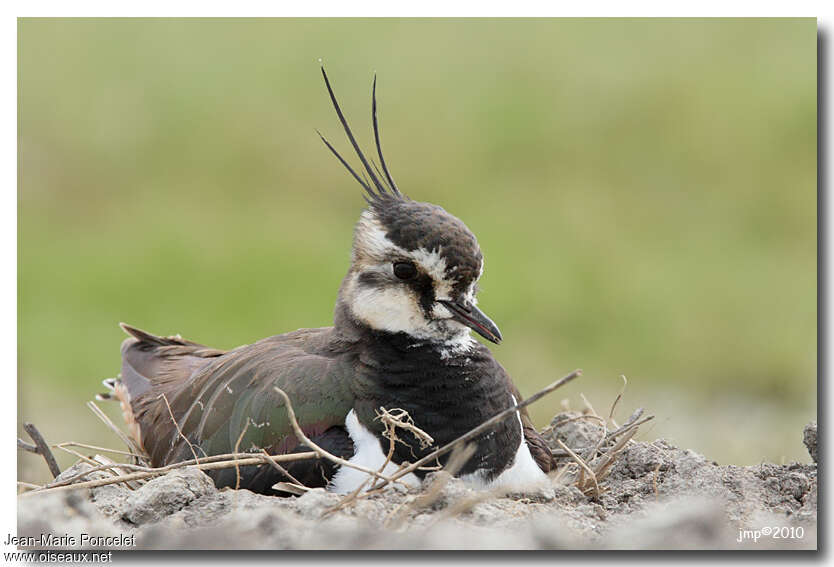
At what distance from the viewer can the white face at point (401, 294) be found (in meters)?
4.62

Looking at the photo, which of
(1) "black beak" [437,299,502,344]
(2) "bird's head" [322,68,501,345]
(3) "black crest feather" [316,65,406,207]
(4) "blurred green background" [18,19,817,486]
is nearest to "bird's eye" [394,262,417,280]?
(2) "bird's head" [322,68,501,345]

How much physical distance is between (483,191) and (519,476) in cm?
428

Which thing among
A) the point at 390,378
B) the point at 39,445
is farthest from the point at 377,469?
the point at 39,445

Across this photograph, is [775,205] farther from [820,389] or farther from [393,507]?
[393,507]

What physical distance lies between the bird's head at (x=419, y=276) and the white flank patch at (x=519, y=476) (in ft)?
1.90

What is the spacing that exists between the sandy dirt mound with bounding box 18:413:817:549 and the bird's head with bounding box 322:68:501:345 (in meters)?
0.76

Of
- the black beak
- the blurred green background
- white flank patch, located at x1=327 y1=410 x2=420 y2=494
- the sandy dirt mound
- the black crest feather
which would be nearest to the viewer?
the sandy dirt mound

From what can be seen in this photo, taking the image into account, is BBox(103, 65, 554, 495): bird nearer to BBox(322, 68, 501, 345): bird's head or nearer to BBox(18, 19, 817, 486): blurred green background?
BBox(322, 68, 501, 345): bird's head

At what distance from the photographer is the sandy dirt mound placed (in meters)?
3.89

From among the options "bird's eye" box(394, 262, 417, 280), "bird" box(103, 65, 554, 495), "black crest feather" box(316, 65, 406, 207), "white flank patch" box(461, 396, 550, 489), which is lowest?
"white flank patch" box(461, 396, 550, 489)

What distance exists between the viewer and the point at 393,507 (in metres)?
4.18

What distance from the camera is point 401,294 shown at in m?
4.71

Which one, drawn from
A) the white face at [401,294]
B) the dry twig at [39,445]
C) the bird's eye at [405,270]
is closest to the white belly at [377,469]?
the white face at [401,294]

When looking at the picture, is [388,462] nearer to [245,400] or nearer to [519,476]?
[519,476]
